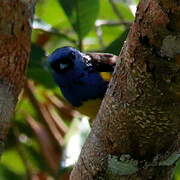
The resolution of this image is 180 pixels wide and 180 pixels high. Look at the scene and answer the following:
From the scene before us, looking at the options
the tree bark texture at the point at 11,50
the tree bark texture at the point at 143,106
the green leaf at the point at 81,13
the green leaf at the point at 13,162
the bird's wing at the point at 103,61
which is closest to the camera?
the tree bark texture at the point at 143,106

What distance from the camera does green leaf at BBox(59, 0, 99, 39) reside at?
2.82 meters

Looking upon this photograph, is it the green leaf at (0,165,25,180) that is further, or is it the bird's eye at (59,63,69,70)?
the green leaf at (0,165,25,180)

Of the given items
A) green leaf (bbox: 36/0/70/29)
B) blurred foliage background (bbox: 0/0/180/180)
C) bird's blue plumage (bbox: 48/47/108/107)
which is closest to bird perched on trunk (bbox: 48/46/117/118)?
bird's blue plumage (bbox: 48/47/108/107)

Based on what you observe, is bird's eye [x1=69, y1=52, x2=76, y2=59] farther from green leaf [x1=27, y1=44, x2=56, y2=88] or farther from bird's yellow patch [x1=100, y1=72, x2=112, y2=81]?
green leaf [x1=27, y1=44, x2=56, y2=88]

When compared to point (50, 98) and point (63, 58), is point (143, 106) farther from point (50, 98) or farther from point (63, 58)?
point (50, 98)

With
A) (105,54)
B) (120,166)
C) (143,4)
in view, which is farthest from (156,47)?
(105,54)

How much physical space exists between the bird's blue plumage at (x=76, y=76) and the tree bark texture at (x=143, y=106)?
3.41 ft

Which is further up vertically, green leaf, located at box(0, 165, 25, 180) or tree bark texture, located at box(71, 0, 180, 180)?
tree bark texture, located at box(71, 0, 180, 180)

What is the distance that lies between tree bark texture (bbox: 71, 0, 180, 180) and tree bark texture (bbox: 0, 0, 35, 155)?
277mm

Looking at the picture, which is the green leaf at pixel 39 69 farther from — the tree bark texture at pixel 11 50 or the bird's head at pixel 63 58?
the tree bark texture at pixel 11 50

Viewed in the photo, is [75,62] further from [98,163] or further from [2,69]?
[98,163]

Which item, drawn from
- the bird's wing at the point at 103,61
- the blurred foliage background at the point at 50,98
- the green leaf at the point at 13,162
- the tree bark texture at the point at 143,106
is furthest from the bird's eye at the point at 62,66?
the tree bark texture at the point at 143,106

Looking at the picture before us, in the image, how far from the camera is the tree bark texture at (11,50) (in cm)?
171

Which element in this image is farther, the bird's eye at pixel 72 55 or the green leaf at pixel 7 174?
the green leaf at pixel 7 174
